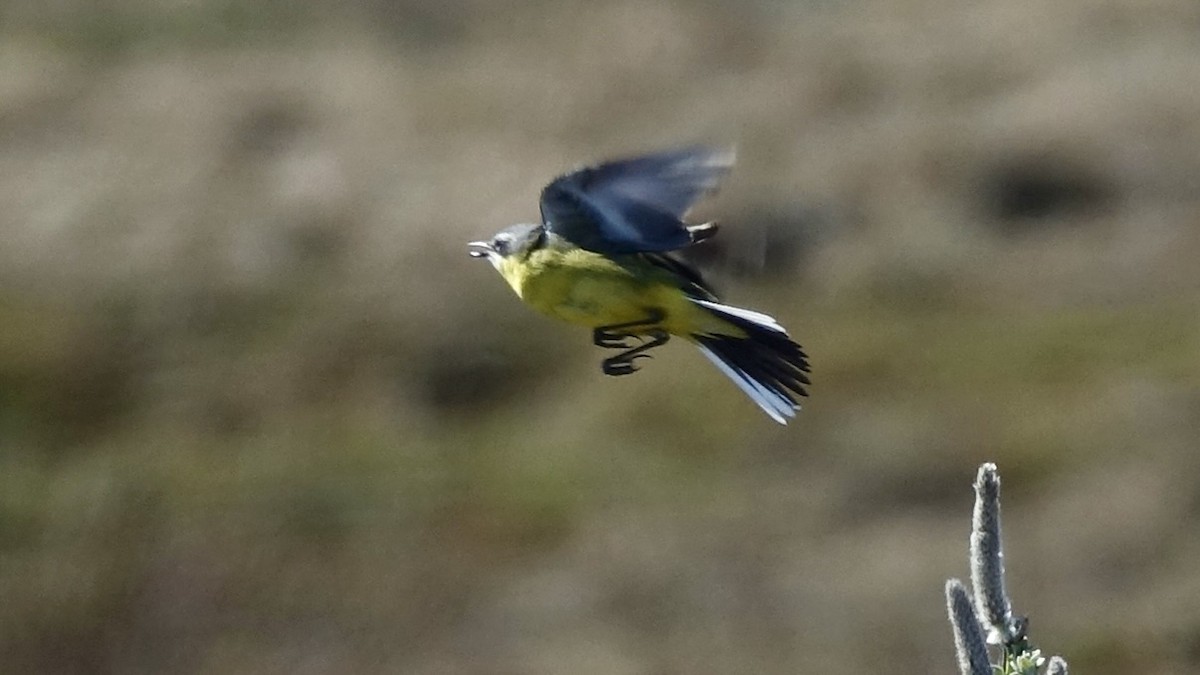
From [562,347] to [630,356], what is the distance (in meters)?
14.3

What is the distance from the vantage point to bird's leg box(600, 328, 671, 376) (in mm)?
4051

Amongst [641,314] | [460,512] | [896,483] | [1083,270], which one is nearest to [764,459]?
[896,483]

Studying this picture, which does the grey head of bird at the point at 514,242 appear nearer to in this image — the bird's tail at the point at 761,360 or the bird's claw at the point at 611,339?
the bird's claw at the point at 611,339

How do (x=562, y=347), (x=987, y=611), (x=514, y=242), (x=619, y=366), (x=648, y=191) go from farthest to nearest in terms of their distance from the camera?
(x=562, y=347) < (x=514, y=242) < (x=619, y=366) < (x=648, y=191) < (x=987, y=611)

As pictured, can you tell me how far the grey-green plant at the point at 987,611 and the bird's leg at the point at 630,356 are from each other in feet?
4.52

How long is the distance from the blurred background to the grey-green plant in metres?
8.98

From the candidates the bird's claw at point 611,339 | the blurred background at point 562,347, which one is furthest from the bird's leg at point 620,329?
the blurred background at point 562,347

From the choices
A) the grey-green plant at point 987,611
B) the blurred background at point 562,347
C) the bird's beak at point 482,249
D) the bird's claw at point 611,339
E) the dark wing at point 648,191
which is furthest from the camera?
the blurred background at point 562,347

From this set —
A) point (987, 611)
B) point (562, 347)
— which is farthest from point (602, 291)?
point (562, 347)

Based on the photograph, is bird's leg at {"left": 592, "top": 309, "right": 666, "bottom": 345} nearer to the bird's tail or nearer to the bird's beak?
the bird's tail

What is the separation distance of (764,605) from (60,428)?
21.3 feet

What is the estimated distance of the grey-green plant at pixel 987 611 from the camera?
2.57m

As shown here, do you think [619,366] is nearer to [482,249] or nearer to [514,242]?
[514,242]

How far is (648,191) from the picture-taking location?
3.92m
